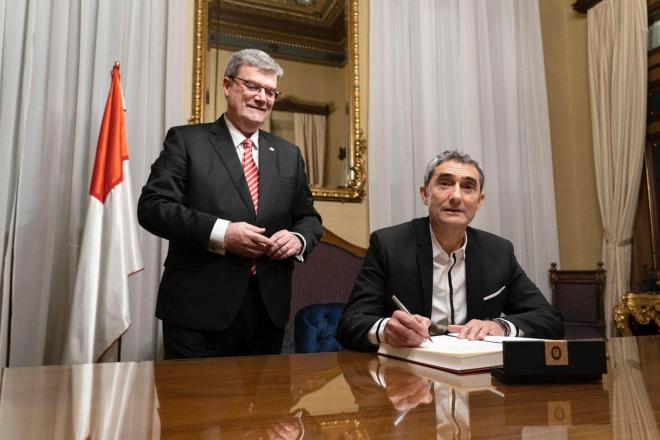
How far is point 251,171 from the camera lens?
2.11m

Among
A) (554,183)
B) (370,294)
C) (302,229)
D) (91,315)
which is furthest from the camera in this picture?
(554,183)

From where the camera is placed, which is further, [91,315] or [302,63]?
[302,63]

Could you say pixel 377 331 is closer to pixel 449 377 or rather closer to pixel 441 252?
pixel 449 377

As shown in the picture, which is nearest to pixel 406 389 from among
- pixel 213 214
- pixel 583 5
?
pixel 213 214

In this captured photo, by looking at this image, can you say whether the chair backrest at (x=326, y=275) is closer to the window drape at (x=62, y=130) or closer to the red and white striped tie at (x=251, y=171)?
the window drape at (x=62, y=130)

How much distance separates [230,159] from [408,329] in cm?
105

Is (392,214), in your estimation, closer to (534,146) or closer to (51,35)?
(534,146)

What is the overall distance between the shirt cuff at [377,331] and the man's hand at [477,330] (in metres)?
0.21

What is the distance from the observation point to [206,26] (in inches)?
148

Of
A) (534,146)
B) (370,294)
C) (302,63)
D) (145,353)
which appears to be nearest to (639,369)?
(370,294)

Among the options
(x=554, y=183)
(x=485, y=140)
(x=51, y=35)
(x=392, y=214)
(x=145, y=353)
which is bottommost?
(x=145, y=353)

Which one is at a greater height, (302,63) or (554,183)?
(302,63)

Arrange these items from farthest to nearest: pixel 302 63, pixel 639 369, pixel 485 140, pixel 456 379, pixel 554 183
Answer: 1. pixel 554 183
2. pixel 485 140
3. pixel 302 63
4. pixel 639 369
5. pixel 456 379

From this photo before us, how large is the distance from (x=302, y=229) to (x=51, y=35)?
91.5 inches
